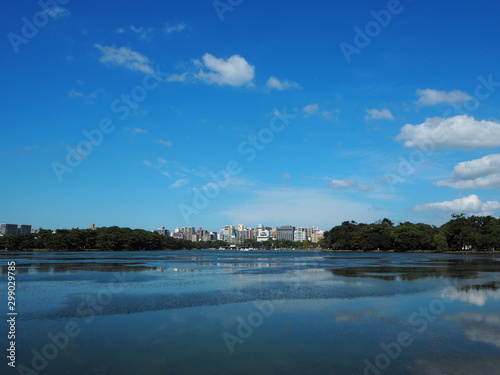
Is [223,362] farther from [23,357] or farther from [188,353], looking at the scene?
[23,357]

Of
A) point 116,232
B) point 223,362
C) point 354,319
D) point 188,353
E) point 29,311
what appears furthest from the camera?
point 116,232

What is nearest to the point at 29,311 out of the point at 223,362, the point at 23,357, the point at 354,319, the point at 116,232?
the point at 23,357

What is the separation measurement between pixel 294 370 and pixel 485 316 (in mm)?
10397

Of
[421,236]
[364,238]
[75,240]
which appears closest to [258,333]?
[421,236]

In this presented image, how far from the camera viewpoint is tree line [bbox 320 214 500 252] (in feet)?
332

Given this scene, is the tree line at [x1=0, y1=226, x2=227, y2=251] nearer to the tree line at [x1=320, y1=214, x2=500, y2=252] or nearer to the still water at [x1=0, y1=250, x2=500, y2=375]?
the tree line at [x1=320, y1=214, x2=500, y2=252]

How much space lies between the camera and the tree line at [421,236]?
10125 centimetres

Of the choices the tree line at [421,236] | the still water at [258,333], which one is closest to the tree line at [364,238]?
the tree line at [421,236]

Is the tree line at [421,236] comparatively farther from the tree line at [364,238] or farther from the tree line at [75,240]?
the tree line at [75,240]

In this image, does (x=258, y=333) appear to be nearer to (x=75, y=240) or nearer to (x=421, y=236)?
(x=421, y=236)

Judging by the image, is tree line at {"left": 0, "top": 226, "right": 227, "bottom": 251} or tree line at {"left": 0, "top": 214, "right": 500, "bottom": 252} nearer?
tree line at {"left": 0, "top": 214, "right": 500, "bottom": 252}

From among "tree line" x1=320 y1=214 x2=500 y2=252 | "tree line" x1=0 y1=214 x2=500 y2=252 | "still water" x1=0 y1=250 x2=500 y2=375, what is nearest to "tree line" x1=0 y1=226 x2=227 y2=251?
"tree line" x1=0 y1=214 x2=500 y2=252

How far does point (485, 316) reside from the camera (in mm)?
15641

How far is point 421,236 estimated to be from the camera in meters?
122
